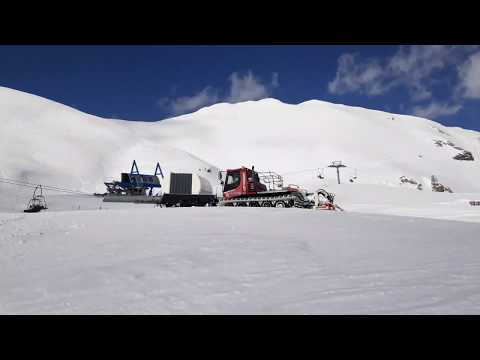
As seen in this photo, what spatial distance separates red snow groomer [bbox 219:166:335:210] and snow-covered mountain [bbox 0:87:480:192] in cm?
2264

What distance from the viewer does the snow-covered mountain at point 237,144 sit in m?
48.3

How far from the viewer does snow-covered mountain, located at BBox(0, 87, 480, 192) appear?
159 feet

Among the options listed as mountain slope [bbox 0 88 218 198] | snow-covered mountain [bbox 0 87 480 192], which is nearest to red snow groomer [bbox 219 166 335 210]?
snow-covered mountain [bbox 0 87 480 192]

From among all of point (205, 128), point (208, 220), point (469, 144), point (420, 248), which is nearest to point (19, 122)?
point (205, 128)

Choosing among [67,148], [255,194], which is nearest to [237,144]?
[67,148]

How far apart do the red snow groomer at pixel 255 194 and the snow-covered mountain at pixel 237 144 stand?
74.3 ft

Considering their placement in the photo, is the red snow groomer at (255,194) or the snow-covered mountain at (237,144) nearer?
the red snow groomer at (255,194)

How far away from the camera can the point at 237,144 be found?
76.8 m

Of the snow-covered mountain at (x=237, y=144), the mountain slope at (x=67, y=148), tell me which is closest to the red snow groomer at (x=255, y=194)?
the snow-covered mountain at (x=237, y=144)

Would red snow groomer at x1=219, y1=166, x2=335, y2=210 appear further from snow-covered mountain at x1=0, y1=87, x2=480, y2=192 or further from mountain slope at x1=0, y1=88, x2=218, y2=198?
mountain slope at x1=0, y1=88, x2=218, y2=198

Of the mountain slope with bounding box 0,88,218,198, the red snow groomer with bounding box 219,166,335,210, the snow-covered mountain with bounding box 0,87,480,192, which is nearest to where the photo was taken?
the red snow groomer with bounding box 219,166,335,210

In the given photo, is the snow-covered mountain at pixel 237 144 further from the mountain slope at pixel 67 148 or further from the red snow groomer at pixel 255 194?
the red snow groomer at pixel 255 194
